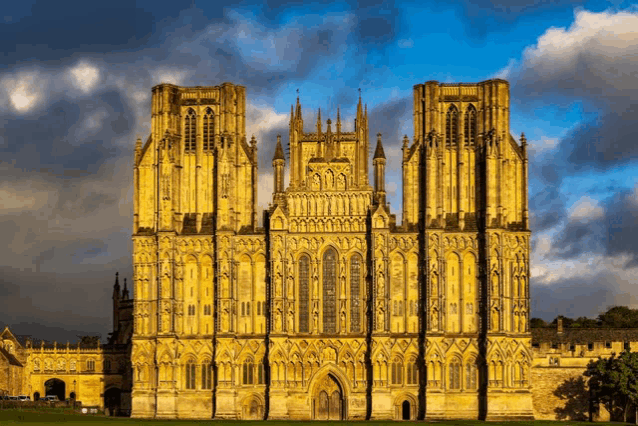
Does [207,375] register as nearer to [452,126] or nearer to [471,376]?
[471,376]

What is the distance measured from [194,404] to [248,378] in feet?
16.3

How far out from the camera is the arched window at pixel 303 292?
99.2 meters

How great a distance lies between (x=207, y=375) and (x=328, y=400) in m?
10.3

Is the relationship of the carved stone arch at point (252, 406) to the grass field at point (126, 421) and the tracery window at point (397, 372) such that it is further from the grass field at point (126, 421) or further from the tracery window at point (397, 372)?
the tracery window at point (397, 372)

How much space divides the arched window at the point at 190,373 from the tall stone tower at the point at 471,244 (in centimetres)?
1933

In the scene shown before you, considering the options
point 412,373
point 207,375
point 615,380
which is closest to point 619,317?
point 615,380

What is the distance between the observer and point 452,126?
10219 centimetres

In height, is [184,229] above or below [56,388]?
above

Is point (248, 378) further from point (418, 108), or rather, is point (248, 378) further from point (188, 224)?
point (418, 108)

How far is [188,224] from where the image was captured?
101625mm

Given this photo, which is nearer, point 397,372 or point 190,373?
point 397,372

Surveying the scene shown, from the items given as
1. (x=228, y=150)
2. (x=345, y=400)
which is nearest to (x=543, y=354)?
(x=345, y=400)

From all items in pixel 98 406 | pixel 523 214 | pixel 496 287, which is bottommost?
pixel 98 406

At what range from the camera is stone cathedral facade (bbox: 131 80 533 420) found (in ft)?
319
